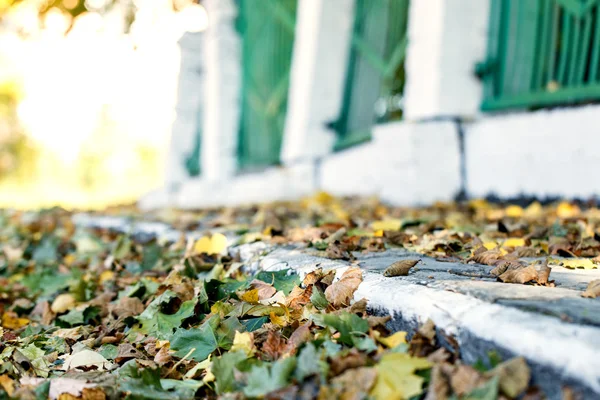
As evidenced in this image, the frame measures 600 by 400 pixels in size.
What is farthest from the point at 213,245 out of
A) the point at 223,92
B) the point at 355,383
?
the point at 223,92

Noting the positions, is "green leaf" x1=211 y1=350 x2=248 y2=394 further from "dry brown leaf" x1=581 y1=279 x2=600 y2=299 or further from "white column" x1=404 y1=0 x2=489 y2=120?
"white column" x1=404 y1=0 x2=489 y2=120

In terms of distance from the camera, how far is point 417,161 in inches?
134

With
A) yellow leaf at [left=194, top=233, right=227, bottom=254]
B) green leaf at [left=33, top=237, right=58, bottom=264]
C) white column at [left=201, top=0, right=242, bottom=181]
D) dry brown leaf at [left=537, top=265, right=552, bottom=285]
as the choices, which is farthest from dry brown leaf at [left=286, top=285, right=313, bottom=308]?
white column at [left=201, top=0, right=242, bottom=181]

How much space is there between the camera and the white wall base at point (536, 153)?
2.83 m

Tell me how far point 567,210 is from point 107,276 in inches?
84.0

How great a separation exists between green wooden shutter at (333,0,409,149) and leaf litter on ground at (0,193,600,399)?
2065 mm

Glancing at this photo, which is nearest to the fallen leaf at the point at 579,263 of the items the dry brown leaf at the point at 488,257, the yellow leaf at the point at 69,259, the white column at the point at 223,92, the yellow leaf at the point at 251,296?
the dry brown leaf at the point at 488,257

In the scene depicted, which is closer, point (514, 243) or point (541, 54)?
point (514, 243)

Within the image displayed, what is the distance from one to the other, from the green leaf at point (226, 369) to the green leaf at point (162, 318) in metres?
0.37

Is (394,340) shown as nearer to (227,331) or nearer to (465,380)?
(465,380)

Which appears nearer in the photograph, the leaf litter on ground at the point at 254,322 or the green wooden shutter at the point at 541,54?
the leaf litter on ground at the point at 254,322

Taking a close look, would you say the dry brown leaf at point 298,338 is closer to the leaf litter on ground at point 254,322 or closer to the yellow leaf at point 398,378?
the leaf litter on ground at point 254,322

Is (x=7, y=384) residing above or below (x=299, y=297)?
below

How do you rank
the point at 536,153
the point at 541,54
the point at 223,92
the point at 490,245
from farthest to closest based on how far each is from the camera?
1. the point at 223,92
2. the point at 541,54
3. the point at 536,153
4. the point at 490,245
